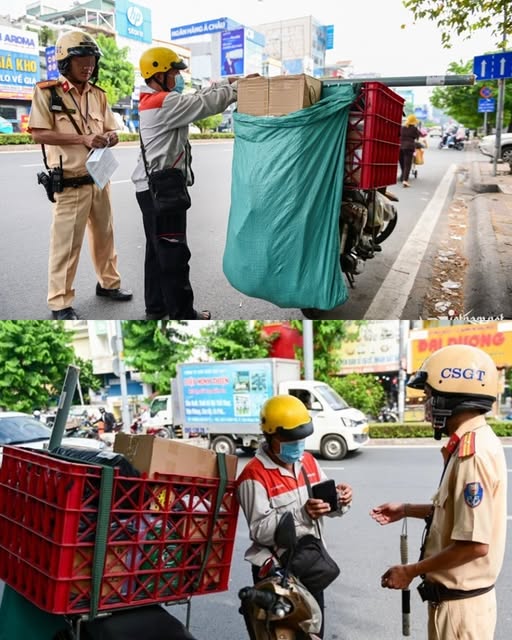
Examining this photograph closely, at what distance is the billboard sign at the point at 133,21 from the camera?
434 cm

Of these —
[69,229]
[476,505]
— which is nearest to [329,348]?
[69,229]

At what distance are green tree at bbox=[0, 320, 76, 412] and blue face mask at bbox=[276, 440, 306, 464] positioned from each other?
50.7 feet

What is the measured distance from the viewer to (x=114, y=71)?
4.86 m

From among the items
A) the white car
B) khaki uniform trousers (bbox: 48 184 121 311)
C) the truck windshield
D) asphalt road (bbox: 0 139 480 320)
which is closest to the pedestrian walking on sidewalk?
asphalt road (bbox: 0 139 480 320)

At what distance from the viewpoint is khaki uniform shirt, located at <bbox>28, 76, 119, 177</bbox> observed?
410cm

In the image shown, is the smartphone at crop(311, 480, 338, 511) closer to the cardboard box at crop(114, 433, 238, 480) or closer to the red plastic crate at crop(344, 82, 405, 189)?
the cardboard box at crop(114, 433, 238, 480)

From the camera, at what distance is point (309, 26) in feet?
15.8

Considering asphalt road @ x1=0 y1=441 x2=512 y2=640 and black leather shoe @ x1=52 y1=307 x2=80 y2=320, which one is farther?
black leather shoe @ x1=52 y1=307 x2=80 y2=320

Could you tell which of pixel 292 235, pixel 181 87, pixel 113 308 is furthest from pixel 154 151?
pixel 113 308

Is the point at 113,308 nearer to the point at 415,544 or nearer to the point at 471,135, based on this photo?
the point at 415,544

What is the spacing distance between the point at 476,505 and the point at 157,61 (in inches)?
126

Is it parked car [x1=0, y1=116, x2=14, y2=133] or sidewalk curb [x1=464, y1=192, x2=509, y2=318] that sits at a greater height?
parked car [x1=0, y1=116, x2=14, y2=133]

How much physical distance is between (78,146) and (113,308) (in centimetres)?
129

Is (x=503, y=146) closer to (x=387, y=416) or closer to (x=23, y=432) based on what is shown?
(x=387, y=416)
